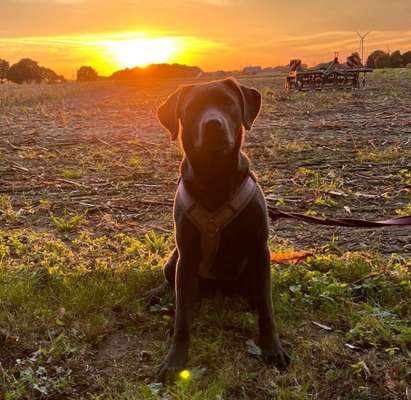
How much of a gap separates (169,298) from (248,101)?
1.45 meters

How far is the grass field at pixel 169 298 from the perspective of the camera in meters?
2.85

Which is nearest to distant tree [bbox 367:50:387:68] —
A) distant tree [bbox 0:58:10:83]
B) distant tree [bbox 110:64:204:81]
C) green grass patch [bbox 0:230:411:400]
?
distant tree [bbox 110:64:204:81]

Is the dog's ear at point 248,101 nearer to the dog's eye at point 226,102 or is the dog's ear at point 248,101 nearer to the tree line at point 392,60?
the dog's eye at point 226,102

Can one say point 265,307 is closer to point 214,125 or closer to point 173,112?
point 214,125

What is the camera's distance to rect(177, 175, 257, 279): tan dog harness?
9.84ft

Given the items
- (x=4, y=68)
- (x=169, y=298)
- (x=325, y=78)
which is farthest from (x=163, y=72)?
(x=169, y=298)

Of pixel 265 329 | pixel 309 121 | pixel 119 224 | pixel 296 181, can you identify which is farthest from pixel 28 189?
pixel 309 121

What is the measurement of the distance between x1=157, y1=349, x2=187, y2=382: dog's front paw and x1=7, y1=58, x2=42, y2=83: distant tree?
77.4 metres

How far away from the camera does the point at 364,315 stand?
338 centimetres

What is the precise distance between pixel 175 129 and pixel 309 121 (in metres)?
10.9

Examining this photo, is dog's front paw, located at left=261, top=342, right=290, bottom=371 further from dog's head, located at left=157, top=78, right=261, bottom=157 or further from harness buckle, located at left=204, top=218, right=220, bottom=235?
dog's head, located at left=157, top=78, right=261, bottom=157

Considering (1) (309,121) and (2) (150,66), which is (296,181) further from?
(2) (150,66)

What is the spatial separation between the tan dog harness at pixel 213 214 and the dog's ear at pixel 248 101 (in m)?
0.35

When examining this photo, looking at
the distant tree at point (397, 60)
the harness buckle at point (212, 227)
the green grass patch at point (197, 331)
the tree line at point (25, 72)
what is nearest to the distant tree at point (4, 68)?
the tree line at point (25, 72)
